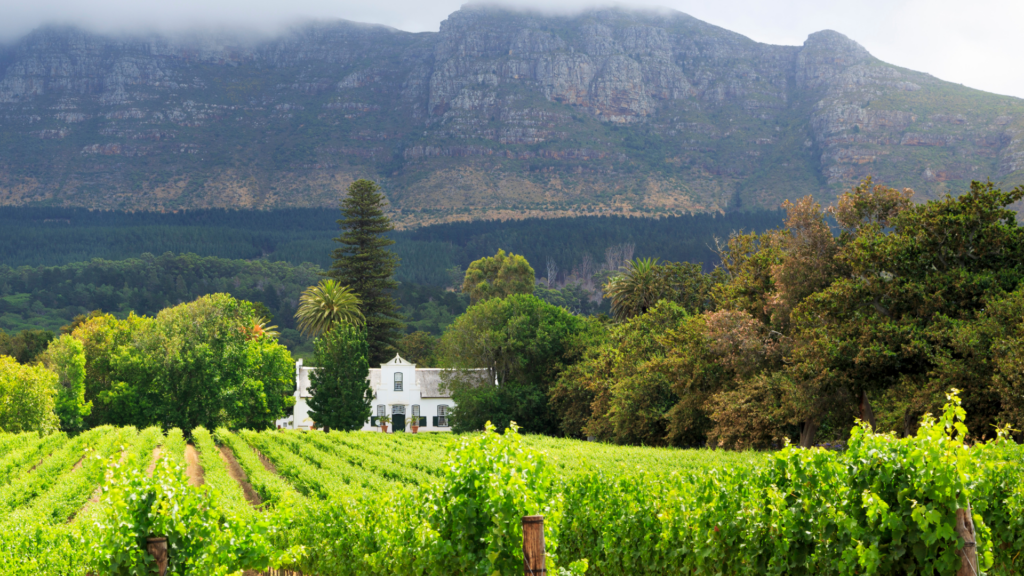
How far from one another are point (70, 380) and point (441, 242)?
126 metres

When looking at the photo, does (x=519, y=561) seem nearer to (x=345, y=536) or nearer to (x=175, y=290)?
(x=345, y=536)

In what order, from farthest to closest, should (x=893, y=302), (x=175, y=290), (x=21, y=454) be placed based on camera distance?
(x=175, y=290)
(x=21, y=454)
(x=893, y=302)

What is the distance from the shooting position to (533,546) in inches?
277

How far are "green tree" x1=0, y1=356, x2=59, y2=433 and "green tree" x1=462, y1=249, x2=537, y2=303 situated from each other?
4391 cm

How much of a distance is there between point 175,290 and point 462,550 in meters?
154

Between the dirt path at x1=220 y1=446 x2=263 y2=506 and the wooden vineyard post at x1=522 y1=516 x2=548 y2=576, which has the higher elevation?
the wooden vineyard post at x1=522 y1=516 x2=548 y2=576

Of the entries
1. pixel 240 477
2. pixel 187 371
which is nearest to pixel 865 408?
pixel 240 477

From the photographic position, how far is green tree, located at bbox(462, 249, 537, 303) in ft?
286

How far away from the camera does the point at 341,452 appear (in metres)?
36.1

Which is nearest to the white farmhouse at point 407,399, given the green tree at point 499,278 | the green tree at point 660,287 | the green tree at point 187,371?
the green tree at point 187,371

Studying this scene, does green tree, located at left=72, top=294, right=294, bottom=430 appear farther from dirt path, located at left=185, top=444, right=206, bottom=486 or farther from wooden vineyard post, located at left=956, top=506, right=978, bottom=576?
wooden vineyard post, located at left=956, top=506, right=978, bottom=576

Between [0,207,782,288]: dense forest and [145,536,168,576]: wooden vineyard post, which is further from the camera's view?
[0,207,782,288]: dense forest

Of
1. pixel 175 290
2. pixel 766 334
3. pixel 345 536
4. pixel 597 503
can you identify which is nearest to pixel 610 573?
pixel 597 503

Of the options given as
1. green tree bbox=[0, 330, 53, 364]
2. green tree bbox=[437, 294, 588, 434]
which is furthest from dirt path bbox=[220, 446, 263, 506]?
green tree bbox=[0, 330, 53, 364]
